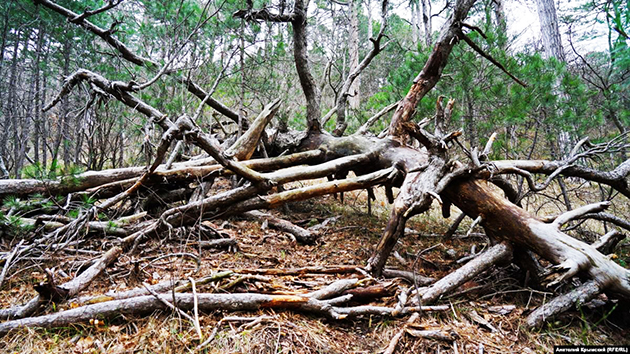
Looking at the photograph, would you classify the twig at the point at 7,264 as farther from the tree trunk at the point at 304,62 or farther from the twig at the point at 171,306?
the tree trunk at the point at 304,62

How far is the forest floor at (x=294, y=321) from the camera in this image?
196 cm

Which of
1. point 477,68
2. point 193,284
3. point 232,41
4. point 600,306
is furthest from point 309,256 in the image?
point 232,41

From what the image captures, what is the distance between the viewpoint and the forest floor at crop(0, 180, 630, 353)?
1.96 m

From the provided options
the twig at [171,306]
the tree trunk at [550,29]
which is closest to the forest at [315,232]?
the twig at [171,306]

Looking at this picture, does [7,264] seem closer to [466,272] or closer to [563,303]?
[466,272]

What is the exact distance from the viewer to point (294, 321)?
2252 millimetres

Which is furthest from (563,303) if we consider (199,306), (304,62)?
(304,62)

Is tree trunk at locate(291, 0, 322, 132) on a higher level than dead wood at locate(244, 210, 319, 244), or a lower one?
higher

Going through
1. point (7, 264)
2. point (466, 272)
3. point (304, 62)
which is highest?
point (304, 62)

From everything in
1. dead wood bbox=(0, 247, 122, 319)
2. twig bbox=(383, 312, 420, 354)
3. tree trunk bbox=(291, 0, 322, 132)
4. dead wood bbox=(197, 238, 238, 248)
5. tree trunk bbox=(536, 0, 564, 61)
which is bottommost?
twig bbox=(383, 312, 420, 354)

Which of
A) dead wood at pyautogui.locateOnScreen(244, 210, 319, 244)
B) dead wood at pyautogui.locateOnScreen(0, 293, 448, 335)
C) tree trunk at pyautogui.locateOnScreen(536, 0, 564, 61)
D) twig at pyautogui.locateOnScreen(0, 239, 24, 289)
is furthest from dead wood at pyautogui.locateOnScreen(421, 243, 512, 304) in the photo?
tree trunk at pyautogui.locateOnScreen(536, 0, 564, 61)

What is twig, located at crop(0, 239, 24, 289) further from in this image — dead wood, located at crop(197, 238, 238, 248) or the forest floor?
dead wood, located at crop(197, 238, 238, 248)

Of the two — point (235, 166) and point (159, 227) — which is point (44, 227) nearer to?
point (159, 227)

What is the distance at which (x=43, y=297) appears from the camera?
2.13m
